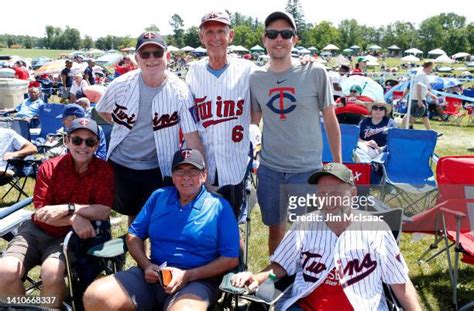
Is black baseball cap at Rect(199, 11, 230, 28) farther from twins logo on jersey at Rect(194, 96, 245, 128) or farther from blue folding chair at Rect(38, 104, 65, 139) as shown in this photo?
blue folding chair at Rect(38, 104, 65, 139)

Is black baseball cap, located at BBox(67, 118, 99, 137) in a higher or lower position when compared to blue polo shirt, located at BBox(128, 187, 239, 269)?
higher

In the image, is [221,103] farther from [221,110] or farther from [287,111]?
[287,111]

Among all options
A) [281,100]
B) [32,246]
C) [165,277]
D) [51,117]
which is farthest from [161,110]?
[51,117]

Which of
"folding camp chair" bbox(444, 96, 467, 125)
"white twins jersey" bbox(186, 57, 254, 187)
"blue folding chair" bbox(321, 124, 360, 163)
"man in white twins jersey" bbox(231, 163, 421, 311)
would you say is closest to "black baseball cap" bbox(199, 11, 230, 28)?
"white twins jersey" bbox(186, 57, 254, 187)

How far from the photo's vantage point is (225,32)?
297cm

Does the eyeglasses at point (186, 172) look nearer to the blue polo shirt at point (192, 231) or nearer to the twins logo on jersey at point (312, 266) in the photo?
the blue polo shirt at point (192, 231)

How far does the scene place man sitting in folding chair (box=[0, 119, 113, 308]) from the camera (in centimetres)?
297

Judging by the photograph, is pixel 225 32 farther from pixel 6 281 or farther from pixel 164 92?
pixel 6 281

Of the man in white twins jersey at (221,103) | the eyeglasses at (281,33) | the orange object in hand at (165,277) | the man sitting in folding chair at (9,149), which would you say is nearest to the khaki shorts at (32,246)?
the orange object in hand at (165,277)

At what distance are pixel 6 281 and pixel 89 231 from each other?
561 millimetres

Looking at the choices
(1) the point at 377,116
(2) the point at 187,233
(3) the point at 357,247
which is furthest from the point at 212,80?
(1) the point at 377,116

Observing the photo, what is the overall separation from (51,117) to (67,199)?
5206 mm

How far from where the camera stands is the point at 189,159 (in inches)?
108

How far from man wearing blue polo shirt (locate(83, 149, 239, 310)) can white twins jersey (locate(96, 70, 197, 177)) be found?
1.08ft
